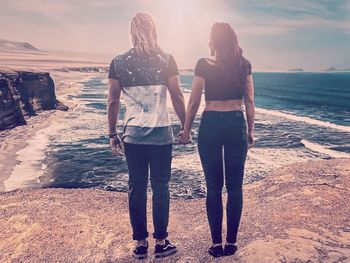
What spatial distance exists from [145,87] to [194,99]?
1.81 ft

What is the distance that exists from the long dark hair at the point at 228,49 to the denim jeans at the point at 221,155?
0.44 meters

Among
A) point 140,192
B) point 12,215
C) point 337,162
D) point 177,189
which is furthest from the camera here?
point 337,162

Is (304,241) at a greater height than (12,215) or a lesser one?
greater

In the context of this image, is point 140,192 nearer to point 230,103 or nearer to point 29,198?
point 230,103

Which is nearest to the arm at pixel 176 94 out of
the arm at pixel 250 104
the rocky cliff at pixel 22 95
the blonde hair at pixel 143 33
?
the blonde hair at pixel 143 33

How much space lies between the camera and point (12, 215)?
726cm

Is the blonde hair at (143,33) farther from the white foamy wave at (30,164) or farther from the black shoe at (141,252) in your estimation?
the white foamy wave at (30,164)

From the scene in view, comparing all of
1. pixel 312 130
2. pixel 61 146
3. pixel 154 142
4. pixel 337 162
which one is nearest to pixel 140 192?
pixel 154 142

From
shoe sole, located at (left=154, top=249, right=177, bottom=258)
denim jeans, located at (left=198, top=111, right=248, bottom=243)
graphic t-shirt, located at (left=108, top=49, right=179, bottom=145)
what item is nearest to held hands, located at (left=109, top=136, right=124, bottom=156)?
graphic t-shirt, located at (left=108, top=49, right=179, bottom=145)

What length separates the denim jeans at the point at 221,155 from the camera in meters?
4.05

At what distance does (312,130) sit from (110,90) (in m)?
20.2

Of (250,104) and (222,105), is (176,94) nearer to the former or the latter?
(222,105)

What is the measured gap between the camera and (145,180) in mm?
4355

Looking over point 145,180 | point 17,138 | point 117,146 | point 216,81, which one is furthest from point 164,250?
point 17,138
